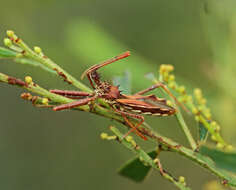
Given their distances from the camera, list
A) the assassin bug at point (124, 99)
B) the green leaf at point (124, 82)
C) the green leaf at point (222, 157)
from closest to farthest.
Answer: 1. the green leaf at point (222, 157)
2. the assassin bug at point (124, 99)
3. the green leaf at point (124, 82)

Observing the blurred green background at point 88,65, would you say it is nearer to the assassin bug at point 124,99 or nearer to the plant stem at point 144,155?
the assassin bug at point 124,99

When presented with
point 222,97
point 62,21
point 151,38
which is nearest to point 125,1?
point 151,38

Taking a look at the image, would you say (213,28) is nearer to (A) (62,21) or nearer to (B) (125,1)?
(A) (62,21)

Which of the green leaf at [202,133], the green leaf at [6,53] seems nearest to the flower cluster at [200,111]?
the green leaf at [202,133]

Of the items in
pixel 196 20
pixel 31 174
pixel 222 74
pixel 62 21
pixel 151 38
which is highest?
pixel 62 21

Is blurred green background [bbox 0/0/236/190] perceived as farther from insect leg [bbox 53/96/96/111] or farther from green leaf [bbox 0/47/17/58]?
green leaf [bbox 0/47/17/58]

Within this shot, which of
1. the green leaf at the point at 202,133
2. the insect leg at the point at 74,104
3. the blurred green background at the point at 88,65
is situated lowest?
the green leaf at the point at 202,133
